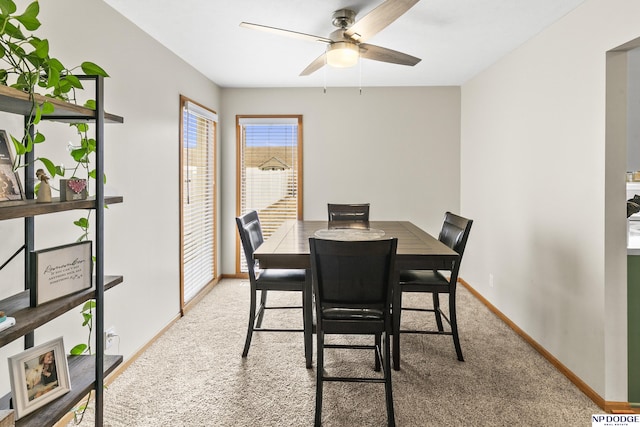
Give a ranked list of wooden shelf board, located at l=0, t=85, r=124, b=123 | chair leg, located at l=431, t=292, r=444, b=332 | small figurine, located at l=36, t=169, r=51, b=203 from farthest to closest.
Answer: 1. chair leg, located at l=431, t=292, r=444, b=332
2. small figurine, located at l=36, t=169, r=51, b=203
3. wooden shelf board, located at l=0, t=85, r=124, b=123

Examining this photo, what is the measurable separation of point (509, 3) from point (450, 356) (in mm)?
2405

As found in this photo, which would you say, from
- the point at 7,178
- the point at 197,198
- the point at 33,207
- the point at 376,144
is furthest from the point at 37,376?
the point at 376,144

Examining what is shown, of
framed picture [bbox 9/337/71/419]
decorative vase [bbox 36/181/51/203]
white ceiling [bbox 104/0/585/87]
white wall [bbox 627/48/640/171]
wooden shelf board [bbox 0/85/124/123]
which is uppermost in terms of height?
white ceiling [bbox 104/0/585/87]

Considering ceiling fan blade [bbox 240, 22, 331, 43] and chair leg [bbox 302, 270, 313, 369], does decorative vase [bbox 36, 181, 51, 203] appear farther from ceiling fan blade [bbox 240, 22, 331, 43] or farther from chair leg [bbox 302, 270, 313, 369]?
chair leg [bbox 302, 270, 313, 369]

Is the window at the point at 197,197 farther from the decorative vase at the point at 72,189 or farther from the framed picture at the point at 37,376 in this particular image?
the framed picture at the point at 37,376

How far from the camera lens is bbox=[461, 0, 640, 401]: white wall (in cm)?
223

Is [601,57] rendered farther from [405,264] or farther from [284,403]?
[284,403]

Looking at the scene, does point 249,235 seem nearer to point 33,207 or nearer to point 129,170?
point 129,170

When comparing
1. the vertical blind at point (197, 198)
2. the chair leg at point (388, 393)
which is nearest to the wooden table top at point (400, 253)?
the chair leg at point (388, 393)

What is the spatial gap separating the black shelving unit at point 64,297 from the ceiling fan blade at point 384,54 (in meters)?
1.67

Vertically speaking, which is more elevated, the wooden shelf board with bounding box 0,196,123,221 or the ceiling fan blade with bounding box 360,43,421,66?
the ceiling fan blade with bounding box 360,43,421,66

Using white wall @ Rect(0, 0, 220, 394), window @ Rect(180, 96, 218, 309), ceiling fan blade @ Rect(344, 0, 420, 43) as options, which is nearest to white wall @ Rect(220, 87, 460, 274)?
window @ Rect(180, 96, 218, 309)

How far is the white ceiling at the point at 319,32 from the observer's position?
8.19ft

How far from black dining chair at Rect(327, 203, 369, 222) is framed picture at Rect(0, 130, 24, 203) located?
9.47 feet
